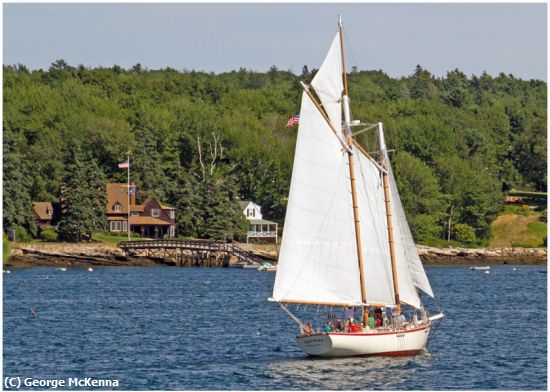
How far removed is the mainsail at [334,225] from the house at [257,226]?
323 feet

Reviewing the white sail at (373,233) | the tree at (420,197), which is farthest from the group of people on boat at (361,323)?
the tree at (420,197)

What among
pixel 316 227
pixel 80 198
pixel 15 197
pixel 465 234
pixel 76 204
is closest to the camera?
pixel 316 227

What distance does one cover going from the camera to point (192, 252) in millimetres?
146875

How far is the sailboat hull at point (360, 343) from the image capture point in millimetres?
54656

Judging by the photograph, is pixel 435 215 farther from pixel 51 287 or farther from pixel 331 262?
pixel 331 262

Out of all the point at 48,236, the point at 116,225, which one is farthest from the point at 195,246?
the point at 48,236

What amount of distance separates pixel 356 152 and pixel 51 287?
182ft

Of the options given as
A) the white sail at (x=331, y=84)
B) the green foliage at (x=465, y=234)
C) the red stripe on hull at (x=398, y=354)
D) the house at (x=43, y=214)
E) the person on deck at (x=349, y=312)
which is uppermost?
the white sail at (x=331, y=84)

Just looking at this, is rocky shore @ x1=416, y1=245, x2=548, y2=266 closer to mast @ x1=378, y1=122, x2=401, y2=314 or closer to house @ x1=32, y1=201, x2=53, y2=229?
house @ x1=32, y1=201, x2=53, y2=229

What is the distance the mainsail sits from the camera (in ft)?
182

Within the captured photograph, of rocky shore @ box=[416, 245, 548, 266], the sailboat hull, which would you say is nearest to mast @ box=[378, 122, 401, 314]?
the sailboat hull

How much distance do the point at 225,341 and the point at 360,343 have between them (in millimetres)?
12700

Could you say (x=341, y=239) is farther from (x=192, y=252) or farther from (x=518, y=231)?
(x=518, y=231)

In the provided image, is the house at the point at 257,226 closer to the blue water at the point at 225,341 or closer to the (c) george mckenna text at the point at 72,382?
the blue water at the point at 225,341
